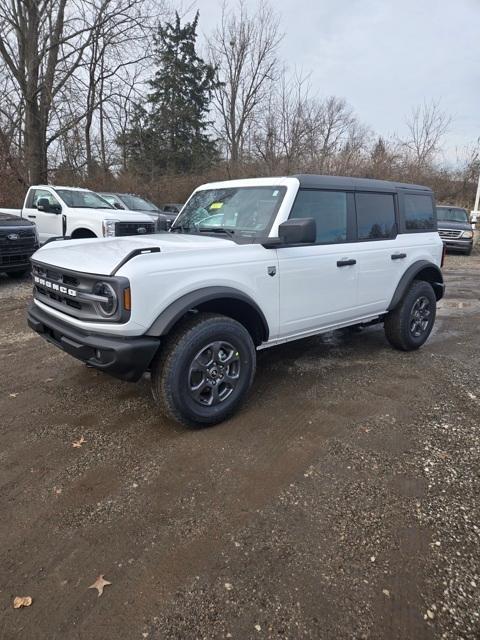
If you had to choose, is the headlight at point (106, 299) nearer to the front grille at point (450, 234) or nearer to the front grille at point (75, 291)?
the front grille at point (75, 291)

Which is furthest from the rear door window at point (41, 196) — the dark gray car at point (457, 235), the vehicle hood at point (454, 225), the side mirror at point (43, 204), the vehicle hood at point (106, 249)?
the vehicle hood at point (454, 225)

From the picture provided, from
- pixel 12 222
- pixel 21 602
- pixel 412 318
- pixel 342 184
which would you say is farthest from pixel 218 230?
pixel 12 222

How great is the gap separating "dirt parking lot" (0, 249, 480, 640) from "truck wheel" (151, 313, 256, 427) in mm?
193

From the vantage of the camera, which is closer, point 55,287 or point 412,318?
point 55,287

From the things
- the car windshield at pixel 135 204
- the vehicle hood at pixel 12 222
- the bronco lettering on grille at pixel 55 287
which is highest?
the car windshield at pixel 135 204

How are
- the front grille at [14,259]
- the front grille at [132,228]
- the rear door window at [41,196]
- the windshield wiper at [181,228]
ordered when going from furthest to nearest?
the rear door window at [41,196] → the front grille at [132,228] → the front grille at [14,259] → the windshield wiper at [181,228]

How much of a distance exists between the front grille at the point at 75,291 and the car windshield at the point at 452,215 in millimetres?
15957

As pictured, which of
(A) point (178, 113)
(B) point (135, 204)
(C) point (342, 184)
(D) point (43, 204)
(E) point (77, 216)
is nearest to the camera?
(C) point (342, 184)

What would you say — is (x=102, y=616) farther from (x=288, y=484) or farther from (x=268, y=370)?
(x=268, y=370)

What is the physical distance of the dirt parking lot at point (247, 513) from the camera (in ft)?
5.95

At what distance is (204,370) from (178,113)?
94.1 feet

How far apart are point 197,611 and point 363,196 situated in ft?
12.6

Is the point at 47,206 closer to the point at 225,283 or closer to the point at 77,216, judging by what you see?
the point at 77,216

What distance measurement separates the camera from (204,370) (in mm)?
3172
